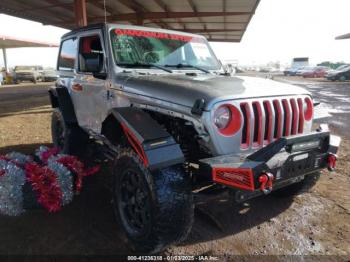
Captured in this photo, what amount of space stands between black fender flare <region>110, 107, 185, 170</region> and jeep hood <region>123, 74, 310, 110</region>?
1.00 ft

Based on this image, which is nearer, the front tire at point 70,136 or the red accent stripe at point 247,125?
the red accent stripe at point 247,125

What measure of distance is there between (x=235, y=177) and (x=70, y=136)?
11.1 ft

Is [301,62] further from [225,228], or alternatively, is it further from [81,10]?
[225,228]

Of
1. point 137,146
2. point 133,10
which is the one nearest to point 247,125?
point 137,146

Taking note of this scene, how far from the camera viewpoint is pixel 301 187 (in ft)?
12.5

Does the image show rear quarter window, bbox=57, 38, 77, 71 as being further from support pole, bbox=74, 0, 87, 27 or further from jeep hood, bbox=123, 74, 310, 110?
support pole, bbox=74, 0, 87, 27

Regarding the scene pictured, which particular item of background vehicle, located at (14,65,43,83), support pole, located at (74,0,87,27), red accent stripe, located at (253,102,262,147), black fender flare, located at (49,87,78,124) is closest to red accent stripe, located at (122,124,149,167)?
red accent stripe, located at (253,102,262,147)

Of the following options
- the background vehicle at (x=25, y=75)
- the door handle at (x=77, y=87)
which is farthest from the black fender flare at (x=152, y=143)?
the background vehicle at (x=25, y=75)

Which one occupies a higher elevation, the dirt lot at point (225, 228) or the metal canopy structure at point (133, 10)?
the metal canopy structure at point (133, 10)

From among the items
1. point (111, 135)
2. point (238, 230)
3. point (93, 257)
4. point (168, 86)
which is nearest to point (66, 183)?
point (111, 135)

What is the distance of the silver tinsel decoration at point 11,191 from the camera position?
11.2 feet

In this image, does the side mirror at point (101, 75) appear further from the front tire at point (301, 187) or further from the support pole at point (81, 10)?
the support pole at point (81, 10)

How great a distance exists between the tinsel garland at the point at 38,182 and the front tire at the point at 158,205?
1053mm

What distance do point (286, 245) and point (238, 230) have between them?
50 cm
